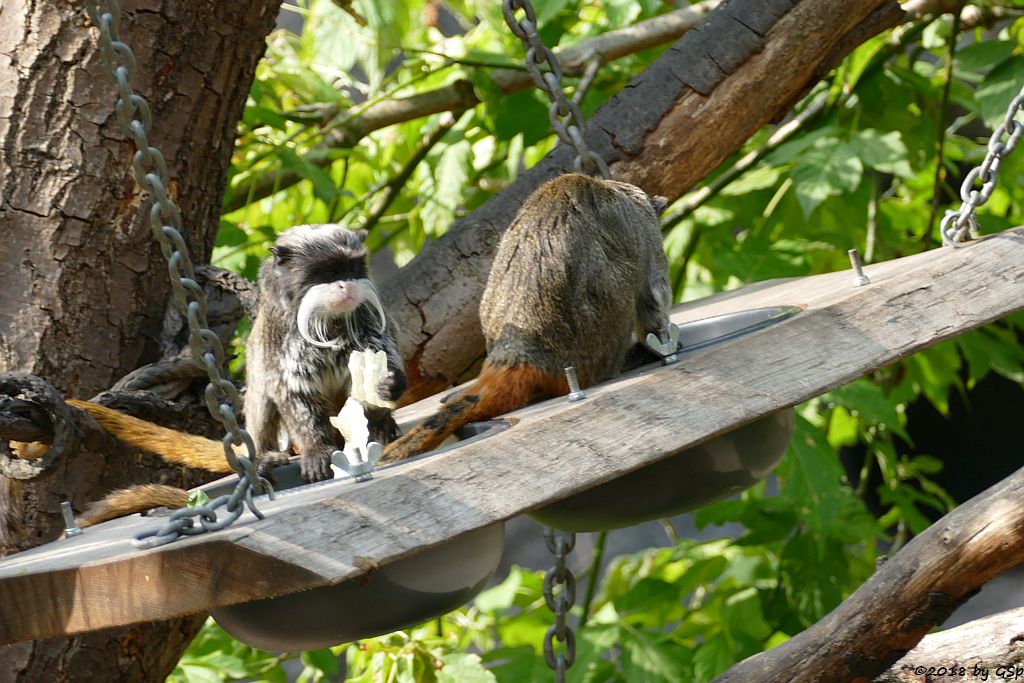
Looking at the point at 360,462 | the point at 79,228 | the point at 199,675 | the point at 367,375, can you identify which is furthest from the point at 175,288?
the point at 199,675

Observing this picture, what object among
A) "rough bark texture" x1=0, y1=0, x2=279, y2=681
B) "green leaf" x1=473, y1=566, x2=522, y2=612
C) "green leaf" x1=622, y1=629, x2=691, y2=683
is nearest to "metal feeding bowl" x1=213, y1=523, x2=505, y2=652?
"rough bark texture" x1=0, y1=0, x2=279, y2=681

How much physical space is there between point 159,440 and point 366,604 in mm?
766

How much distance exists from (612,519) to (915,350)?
2.04 ft

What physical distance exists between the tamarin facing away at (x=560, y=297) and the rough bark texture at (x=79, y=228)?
2.97ft

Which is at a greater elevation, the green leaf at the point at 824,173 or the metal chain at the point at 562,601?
the green leaf at the point at 824,173

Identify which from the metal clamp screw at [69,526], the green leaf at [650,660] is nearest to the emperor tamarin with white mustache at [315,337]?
the metal clamp screw at [69,526]

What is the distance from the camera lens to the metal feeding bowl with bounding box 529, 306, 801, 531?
197 centimetres

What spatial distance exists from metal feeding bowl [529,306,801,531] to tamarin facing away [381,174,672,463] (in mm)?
175

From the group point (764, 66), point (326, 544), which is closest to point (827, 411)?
point (764, 66)

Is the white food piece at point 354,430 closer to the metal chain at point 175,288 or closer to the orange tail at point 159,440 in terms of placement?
the metal chain at point 175,288

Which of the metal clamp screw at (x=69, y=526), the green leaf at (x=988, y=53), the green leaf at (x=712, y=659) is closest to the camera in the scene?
the metal clamp screw at (x=69, y=526)

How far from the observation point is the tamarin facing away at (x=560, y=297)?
204 centimetres

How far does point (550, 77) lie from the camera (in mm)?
2230

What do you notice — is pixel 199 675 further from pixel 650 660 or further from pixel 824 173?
pixel 824 173
